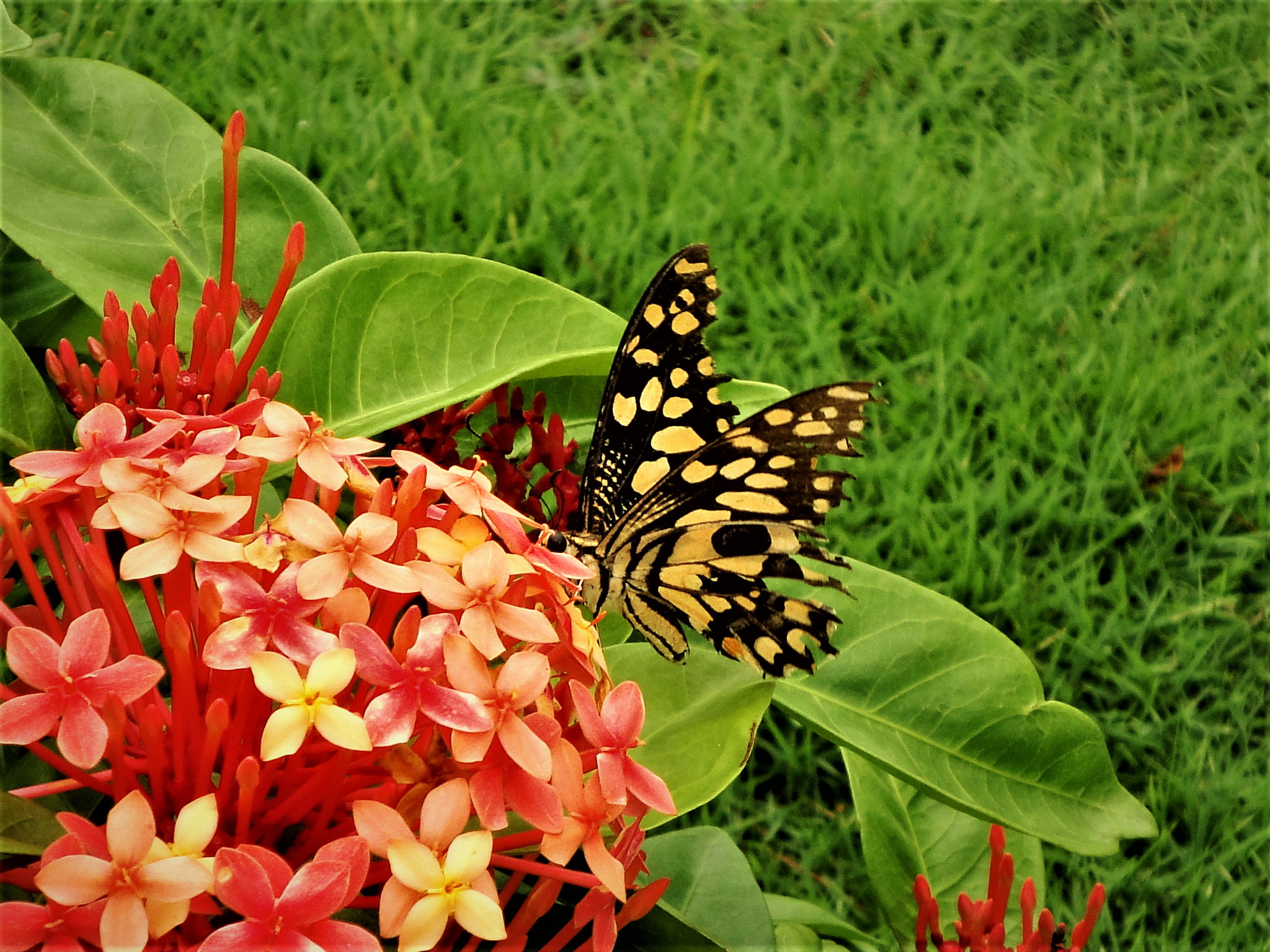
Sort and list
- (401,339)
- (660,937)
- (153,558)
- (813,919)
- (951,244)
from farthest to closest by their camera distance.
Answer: (951,244), (813,919), (401,339), (660,937), (153,558)

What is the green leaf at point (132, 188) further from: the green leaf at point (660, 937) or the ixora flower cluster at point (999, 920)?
the ixora flower cluster at point (999, 920)

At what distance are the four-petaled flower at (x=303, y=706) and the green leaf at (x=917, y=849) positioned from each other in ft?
2.75

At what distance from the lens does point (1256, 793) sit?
2117mm

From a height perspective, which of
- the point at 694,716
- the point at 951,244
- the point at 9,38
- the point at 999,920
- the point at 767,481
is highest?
the point at 9,38

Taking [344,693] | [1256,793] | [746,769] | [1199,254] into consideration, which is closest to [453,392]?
[344,693]

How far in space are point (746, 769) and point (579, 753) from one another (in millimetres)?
1446

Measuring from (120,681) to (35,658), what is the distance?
0.05 m

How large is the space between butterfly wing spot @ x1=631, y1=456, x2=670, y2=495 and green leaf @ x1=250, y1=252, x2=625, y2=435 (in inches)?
6.9

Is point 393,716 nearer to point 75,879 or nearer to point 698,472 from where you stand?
point 75,879

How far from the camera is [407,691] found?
2.26 ft

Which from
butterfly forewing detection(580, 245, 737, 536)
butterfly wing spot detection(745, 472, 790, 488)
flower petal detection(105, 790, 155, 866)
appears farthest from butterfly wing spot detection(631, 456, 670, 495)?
flower petal detection(105, 790, 155, 866)

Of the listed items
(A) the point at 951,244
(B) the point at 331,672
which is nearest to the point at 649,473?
(B) the point at 331,672

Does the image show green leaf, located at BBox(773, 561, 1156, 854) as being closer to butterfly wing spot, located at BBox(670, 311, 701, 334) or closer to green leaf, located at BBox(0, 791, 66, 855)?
butterfly wing spot, located at BBox(670, 311, 701, 334)

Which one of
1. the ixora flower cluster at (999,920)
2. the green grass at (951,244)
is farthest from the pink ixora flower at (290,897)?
the green grass at (951,244)
